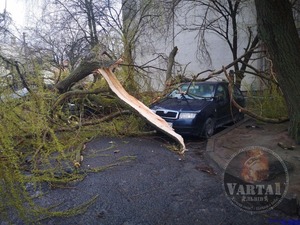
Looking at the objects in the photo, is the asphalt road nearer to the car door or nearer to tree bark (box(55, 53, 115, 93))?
the car door

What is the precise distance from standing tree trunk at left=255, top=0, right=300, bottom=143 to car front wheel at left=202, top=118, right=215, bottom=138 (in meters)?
1.84

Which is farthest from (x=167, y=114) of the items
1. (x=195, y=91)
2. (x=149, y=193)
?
(x=149, y=193)

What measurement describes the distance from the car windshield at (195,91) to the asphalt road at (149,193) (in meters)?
1.90

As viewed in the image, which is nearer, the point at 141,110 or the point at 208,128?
the point at 141,110

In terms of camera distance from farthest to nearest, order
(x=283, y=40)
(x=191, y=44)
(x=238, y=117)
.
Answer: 1. (x=191, y=44)
2. (x=238, y=117)
3. (x=283, y=40)

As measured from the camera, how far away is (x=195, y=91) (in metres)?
6.89

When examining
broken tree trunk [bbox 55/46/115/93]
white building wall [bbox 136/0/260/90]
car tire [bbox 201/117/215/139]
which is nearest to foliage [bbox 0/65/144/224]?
broken tree trunk [bbox 55/46/115/93]

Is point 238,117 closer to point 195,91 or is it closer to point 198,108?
point 195,91

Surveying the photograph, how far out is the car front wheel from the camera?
603cm

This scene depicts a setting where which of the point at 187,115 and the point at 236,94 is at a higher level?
the point at 236,94

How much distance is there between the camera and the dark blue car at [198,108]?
5816 millimetres

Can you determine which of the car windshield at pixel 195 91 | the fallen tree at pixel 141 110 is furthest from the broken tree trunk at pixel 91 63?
the car windshield at pixel 195 91

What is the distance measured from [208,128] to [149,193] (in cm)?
309

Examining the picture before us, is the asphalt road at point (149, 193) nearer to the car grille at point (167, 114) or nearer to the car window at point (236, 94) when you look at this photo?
the car grille at point (167, 114)
